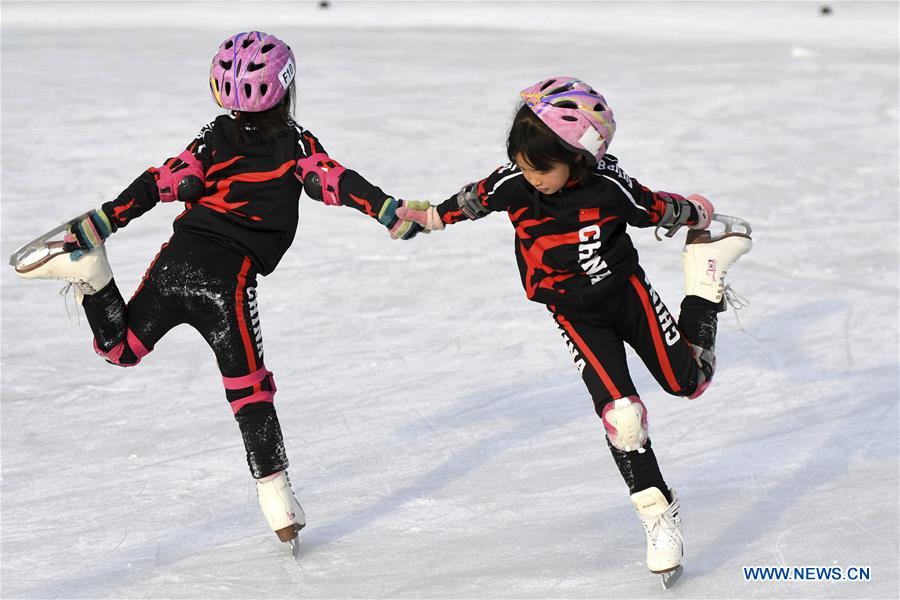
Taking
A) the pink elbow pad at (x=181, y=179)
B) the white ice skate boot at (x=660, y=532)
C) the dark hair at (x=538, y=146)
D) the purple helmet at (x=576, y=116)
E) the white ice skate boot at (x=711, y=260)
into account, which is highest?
the purple helmet at (x=576, y=116)

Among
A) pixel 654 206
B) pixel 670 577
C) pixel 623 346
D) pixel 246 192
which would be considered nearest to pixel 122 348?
pixel 246 192

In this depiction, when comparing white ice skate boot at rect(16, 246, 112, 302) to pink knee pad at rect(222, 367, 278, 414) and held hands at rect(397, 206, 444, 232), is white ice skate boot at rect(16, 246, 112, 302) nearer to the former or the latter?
pink knee pad at rect(222, 367, 278, 414)

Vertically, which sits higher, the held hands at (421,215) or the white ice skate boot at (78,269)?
the held hands at (421,215)

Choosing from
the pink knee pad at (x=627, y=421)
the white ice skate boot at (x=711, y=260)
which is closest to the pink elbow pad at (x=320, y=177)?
the pink knee pad at (x=627, y=421)

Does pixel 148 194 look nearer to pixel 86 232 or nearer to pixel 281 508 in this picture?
pixel 86 232

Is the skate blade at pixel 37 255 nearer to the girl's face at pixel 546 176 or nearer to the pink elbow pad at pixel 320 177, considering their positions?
the pink elbow pad at pixel 320 177

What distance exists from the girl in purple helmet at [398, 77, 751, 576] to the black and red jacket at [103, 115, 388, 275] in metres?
0.41

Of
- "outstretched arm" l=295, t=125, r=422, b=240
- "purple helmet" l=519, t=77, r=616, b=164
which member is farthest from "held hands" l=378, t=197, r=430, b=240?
"purple helmet" l=519, t=77, r=616, b=164

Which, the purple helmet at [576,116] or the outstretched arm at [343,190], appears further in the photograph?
the outstretched arm at [343,190]

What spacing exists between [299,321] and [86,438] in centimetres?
162

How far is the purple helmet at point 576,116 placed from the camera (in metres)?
3.74

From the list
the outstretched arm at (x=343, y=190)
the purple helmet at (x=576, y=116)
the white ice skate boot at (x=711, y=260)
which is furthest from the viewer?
the white ice skate boot at (x=711, y=260)

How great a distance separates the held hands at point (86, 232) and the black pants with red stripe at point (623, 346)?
63.9 inches

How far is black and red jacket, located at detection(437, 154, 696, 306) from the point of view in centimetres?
389
